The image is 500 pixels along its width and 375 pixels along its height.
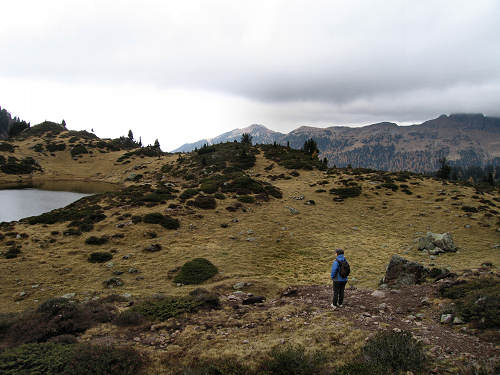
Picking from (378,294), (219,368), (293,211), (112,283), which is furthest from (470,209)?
(112,283)

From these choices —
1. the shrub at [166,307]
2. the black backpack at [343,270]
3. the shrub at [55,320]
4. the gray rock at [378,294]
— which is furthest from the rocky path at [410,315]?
the shrub at [55,320]

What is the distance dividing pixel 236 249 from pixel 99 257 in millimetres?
9149

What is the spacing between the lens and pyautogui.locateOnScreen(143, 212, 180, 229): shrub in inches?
899

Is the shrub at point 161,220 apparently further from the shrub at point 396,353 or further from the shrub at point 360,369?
the shrub at point 360,369

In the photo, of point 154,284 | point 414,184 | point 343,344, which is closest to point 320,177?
point 414,184

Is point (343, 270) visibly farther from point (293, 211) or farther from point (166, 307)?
point (293, 211)

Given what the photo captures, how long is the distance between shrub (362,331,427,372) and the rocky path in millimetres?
780

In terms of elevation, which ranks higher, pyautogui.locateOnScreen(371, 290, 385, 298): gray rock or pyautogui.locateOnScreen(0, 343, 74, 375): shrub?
pyautogui.locateOnScreen(0, 343, 74, 375): shrub

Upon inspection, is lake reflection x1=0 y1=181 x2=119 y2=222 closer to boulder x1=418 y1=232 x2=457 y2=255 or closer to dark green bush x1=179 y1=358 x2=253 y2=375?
dark green bush x1=179 y1=358 x2=253 y2=375

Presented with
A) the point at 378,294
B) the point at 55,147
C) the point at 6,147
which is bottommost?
the point at 378,294

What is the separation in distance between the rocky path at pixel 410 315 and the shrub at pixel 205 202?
16.1 meters

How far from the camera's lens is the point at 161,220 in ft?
76.1

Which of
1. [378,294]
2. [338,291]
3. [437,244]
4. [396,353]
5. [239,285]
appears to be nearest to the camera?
[396,353]

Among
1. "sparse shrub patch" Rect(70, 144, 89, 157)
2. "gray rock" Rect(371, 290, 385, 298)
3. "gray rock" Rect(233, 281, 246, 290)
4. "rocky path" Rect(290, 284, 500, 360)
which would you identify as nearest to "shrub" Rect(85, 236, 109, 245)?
"gray rock" Rect(233, 281, 246, 290)
